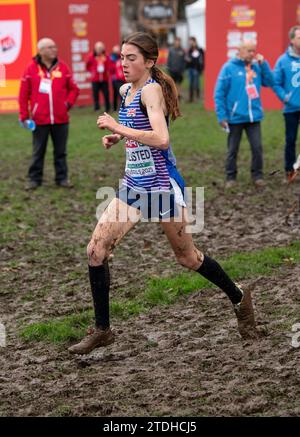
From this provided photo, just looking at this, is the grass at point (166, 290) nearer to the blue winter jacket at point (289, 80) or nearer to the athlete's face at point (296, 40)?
the blue winter jacket at point (289, 80)

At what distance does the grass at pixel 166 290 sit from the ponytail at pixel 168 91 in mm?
1869

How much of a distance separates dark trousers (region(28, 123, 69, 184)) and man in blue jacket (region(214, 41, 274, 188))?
2.46 metres

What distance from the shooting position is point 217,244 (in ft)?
31.0

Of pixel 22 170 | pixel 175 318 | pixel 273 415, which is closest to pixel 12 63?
pixel 22 170

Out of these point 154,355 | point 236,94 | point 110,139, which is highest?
point 110,139

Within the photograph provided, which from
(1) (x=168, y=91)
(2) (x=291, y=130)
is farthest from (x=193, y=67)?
(1) (x=168, y=91)

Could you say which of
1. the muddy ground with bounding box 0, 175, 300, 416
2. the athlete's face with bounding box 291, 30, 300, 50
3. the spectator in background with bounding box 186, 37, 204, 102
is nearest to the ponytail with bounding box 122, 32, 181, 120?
the muddy ground with bounding box 0, 175, 300, 416

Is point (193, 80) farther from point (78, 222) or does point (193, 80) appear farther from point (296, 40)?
point (78, 222)

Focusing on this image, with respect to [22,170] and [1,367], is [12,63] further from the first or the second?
[1,367]

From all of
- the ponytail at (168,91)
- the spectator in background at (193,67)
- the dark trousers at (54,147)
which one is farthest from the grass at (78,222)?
the spectator in background at (193,67)

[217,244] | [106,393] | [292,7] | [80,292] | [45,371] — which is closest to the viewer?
[106,393]

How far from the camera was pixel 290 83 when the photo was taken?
12875mm

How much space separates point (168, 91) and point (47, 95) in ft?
24.7

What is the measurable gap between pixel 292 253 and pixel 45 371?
3554 millimetres
